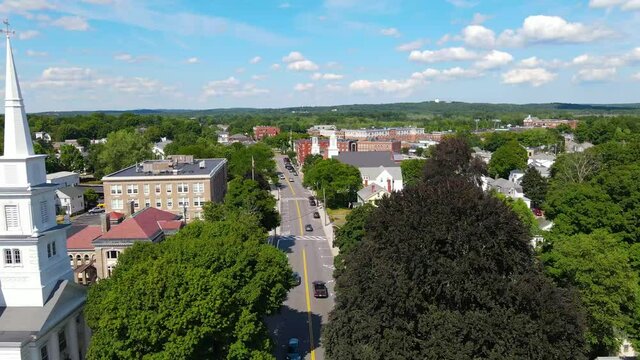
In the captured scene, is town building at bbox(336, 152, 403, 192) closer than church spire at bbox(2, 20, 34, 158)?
No

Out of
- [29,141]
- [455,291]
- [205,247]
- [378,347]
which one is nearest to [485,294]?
[455,291]

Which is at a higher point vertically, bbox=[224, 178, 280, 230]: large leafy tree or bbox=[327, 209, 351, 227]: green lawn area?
bbox=[224, 178, 280, 230]: large leafy tree

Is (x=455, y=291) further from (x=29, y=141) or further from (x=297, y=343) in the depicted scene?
(x=29, y=141)

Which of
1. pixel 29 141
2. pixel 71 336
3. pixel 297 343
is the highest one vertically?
pixel 29 141

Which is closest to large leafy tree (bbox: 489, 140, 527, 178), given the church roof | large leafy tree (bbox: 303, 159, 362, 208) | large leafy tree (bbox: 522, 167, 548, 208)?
large leafy tree (bbox: 522, 167, 548, 208)

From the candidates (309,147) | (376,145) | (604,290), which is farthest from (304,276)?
(376,145)

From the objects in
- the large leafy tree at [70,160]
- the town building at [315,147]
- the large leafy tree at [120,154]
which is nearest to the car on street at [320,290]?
the large leafy tree at [120,154]

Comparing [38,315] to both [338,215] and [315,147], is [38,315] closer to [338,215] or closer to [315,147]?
[338,215]

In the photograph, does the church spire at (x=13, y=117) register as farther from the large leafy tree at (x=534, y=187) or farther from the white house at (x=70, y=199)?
the large leafy tree at (x=534, y=187)

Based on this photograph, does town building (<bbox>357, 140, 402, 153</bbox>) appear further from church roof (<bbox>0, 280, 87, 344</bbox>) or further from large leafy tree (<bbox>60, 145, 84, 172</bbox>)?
church roof (<bbox>0, 280, 87, 344</bbox>)
